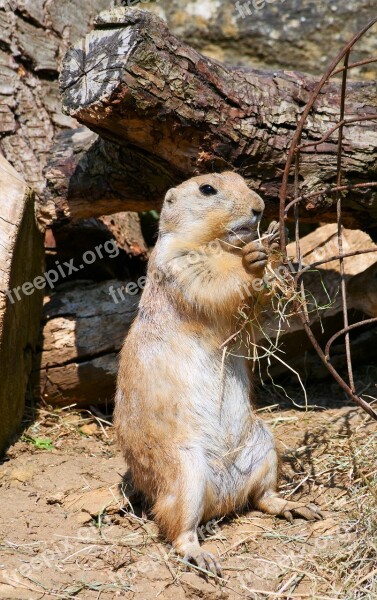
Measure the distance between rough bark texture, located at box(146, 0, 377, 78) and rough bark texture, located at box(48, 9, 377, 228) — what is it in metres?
4.16

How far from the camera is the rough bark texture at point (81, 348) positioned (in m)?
7.76

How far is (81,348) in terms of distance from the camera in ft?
25.4

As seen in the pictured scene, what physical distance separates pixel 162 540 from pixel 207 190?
2.65 m

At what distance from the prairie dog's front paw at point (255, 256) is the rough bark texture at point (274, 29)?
5.93 metres

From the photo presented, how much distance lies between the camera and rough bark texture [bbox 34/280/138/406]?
7.76 m

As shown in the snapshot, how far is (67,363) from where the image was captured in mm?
7770

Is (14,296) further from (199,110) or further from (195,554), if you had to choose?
(195,554)

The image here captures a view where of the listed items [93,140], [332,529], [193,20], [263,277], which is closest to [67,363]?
[93,140]

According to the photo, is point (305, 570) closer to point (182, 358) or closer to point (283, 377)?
point (182, 358)

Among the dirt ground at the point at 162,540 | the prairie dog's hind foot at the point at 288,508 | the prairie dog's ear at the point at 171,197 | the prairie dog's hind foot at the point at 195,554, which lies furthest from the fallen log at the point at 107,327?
the prairie dog's hind foot at the point at 195,554

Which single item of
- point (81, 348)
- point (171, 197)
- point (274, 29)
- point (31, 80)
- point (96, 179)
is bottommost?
point (81, 348)

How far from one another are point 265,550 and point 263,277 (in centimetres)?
195

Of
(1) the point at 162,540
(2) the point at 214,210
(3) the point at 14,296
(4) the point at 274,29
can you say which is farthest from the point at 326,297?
(4) the point at 274,29

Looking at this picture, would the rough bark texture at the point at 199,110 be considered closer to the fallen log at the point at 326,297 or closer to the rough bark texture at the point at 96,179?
the rough bark texture at the point at 96,179
